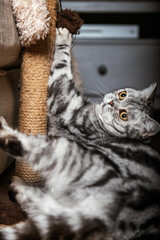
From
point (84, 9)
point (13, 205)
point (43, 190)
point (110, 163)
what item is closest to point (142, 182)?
point (110, 163)

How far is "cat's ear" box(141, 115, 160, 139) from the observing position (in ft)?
4.20

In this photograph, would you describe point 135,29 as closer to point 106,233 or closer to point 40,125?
point 40,125

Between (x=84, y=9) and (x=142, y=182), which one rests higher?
(x=84, y=9)

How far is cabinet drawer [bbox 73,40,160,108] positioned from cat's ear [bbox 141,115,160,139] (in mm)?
1367

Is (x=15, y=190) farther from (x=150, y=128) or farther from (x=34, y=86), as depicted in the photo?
(x=150, y=128)

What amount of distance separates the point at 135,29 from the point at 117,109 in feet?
5.30

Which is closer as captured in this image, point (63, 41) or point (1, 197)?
point (1, 197)

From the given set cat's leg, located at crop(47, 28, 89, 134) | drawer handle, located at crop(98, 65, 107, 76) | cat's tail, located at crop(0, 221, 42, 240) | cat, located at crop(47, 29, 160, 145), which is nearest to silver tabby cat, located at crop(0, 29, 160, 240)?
cat's tail, located at crop(0, 221, 42, 240)

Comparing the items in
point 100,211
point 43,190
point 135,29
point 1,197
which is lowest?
point 1,197

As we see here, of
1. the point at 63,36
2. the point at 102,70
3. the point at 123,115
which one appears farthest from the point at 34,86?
the point at 102,70

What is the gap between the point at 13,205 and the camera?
43.1 inches

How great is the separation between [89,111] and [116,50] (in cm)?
141

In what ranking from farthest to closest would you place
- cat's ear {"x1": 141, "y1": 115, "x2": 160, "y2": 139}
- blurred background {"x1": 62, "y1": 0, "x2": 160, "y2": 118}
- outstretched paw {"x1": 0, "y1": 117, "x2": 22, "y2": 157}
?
blurred background {"x1": 62, "y1": 0, "x2": 160, "y2": 118} → cat's ear {"x1": 141, "y1": 115, "x2": 160, "y2": 139} → outstretched paw {"x1": 0, "y1": 117, "x2": 22, "y2": 157}

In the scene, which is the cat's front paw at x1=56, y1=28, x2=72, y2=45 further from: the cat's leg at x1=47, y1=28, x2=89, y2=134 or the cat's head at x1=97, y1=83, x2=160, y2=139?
the cat's head at x1=97, y1=83, x2=160, y2=139
